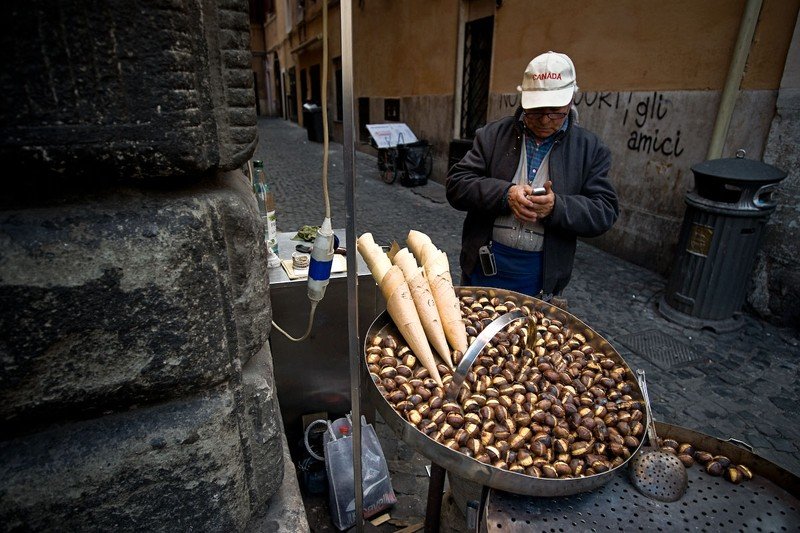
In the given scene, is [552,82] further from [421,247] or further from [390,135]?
[390,135]

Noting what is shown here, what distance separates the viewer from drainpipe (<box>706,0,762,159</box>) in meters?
4.24

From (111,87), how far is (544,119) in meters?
2.21

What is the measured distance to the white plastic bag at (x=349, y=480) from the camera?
7.58 feet

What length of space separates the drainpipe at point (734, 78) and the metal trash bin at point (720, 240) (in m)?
0.82

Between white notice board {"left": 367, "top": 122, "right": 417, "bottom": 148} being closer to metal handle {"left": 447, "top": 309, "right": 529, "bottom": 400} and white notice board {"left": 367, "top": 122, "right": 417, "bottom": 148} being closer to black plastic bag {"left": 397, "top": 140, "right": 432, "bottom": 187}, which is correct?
black plastic bag {"left": 397, "top": 140, "right": 432, "bottom": 187}

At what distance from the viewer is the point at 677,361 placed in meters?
3.77

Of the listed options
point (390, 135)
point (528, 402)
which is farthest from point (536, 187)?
point (390, 135)

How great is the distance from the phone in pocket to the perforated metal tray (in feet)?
4.85

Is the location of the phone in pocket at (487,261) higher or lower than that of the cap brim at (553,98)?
lower

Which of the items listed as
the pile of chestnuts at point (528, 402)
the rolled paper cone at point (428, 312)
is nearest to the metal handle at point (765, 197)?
the pile of chestnuts at point (528, 402)

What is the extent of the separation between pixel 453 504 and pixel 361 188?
835cm

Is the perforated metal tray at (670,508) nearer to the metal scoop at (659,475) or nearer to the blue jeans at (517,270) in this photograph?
the metal scoop at (659,475)

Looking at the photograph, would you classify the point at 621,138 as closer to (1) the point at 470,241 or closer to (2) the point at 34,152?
(1) the point at 470,241

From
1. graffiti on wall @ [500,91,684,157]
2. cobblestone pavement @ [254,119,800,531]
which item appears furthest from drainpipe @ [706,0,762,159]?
cobblestone pavement @ [254,119,800,531]
